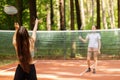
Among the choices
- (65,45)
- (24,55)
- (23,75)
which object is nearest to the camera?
(24,55)

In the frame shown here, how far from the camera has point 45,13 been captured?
41.4 meters

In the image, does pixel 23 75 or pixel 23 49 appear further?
pixel 23 75

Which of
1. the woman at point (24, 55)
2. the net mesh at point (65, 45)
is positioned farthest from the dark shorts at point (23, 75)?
the net mesh at point (65, 45)

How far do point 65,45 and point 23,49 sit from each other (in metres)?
19.2

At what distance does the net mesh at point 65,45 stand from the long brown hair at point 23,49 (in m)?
18.3

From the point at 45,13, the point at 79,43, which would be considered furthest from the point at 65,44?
the point at 45,13

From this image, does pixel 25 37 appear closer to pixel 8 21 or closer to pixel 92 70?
pixel 92 70

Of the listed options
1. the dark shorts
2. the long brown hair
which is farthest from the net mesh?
the long brown hair

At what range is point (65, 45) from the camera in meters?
26.0

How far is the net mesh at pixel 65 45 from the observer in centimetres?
2548

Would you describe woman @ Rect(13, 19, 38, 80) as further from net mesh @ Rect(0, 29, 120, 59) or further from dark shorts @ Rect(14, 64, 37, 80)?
net mesh @ Rect(0, 29, 120, 59)

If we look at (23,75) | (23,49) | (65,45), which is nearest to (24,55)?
(23,49)

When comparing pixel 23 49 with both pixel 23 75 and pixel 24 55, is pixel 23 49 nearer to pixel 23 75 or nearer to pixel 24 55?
pixel 24 55

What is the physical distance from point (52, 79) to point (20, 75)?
774cm
